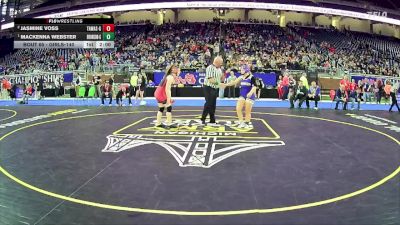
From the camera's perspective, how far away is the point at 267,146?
8266 mm

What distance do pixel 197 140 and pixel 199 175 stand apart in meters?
2.67

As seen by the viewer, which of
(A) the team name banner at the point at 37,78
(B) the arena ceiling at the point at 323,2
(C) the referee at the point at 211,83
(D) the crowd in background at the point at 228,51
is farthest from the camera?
(B) the arena ceiling at the point at 323,2

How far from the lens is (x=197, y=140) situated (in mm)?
8672

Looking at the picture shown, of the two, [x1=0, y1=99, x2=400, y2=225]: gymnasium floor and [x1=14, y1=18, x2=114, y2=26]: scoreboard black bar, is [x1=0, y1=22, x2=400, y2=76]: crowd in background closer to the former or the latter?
[x1=14, y1=18, x2=114, y2=26]: scoreboard black bar

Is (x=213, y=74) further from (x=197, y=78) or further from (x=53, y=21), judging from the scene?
(x=197, y=78)

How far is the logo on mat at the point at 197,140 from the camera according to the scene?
7344 millimetres

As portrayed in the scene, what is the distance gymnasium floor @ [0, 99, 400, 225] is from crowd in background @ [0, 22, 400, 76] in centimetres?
1562

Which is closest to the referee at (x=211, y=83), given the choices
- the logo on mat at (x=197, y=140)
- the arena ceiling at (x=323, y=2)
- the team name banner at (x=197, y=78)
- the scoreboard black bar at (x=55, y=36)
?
the logo on mat at (x=197, y=140)

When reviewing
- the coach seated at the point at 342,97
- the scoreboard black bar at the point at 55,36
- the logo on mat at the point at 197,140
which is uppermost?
the scoreboard black bar at the point at 55,36
